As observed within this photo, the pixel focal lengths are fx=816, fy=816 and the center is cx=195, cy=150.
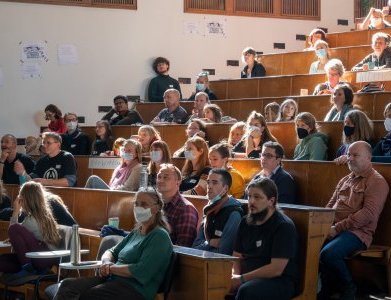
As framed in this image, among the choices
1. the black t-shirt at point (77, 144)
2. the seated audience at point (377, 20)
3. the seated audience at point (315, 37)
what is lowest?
the black t-shirt at point (77, 144)

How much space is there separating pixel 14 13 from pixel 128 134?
7.76ft

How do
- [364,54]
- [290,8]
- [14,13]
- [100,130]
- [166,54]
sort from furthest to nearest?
1. [290,8]
2. [166,54]
3. [14,13]
4. [364,54]
5. [100,130]

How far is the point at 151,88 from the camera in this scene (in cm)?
990

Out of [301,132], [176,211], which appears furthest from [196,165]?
[176,211]

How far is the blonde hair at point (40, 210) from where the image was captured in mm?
5152

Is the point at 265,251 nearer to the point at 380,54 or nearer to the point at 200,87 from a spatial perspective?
the point at 380,54

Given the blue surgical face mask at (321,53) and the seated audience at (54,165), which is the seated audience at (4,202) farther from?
the blue surgical face mask at (321,53)

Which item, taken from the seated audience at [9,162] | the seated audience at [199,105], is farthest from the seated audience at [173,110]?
the seated audience at [9,162]

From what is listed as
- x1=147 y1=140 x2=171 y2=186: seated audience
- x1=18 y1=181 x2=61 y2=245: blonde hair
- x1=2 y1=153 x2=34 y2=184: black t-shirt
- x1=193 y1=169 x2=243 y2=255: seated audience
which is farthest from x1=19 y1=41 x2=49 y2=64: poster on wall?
x1=193 y1=169 x2=243 y2=255: seated audience

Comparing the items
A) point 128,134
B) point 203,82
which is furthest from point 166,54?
point 128,134

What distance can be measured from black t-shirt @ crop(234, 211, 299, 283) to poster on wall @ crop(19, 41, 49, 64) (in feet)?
19.2

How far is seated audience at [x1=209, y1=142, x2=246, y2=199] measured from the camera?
5422 mm

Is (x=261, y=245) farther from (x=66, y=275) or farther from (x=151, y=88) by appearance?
(x=151, y=88)

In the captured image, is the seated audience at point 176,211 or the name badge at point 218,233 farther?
the seated audience at point 176,211
